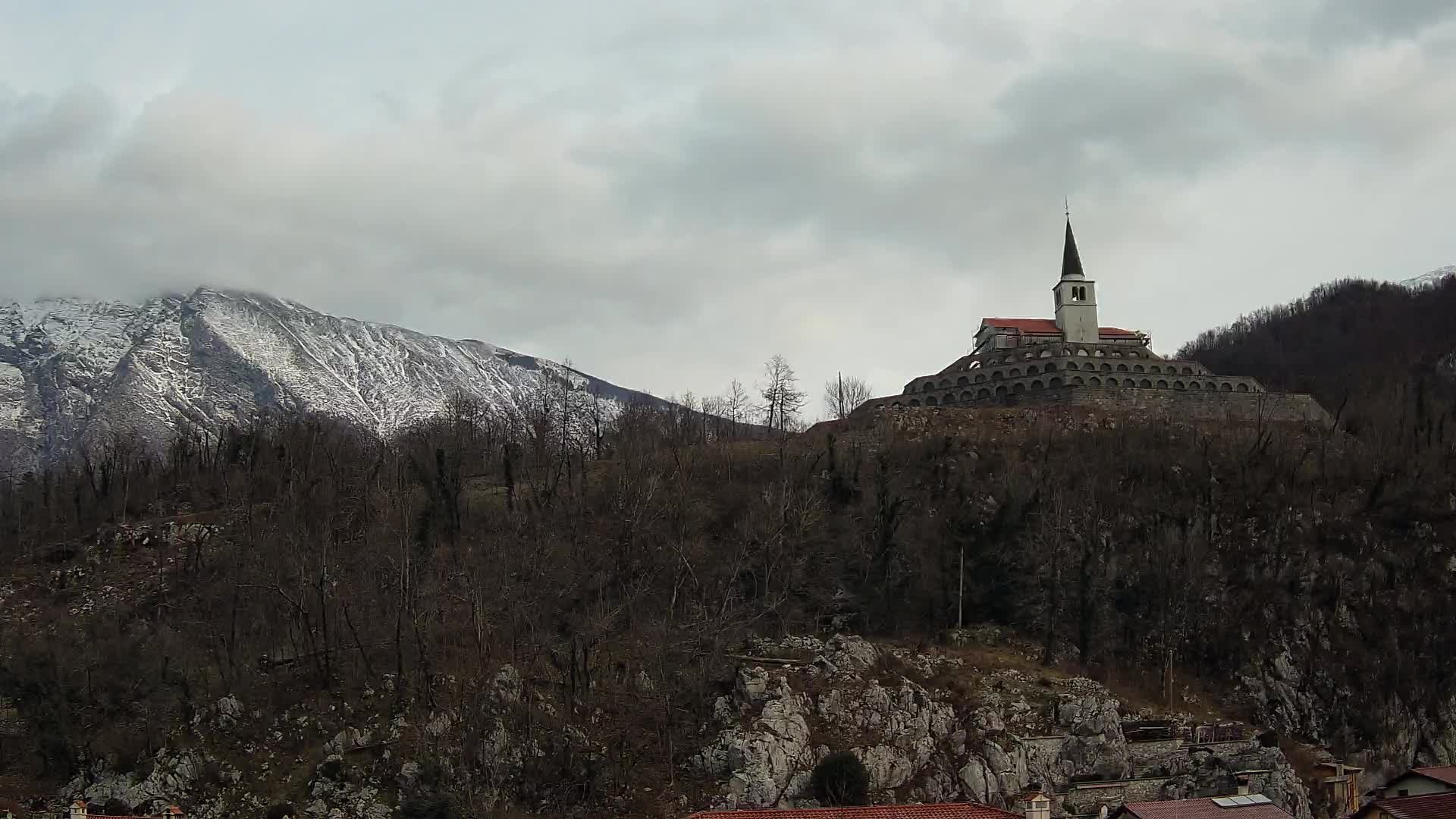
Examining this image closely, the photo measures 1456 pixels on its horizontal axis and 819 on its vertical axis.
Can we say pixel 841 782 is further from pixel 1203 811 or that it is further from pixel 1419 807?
pixel 1419 807

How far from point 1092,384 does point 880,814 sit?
191ft

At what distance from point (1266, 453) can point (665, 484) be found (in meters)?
34.0

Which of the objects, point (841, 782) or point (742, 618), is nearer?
point (841, 782)

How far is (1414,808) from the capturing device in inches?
1347

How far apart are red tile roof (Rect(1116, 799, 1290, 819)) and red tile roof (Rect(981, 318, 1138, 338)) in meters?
71.0

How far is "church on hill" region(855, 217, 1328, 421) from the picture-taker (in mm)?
85312

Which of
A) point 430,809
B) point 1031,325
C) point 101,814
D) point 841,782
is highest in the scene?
point 1031,325

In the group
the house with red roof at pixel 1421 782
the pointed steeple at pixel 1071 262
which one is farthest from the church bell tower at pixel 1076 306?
the house with red roof at pixel 1421 782

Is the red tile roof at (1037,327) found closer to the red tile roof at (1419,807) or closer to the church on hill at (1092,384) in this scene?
the church on hill at (1092,384)

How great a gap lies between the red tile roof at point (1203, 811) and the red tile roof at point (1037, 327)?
71013mm

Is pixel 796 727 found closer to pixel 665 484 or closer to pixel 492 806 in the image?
pixel 492 806

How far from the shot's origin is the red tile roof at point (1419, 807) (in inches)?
1318

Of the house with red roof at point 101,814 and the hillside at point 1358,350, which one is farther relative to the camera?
the hillside at point 1358,350

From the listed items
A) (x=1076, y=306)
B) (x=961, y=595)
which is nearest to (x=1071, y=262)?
(x=1076, y=306)
